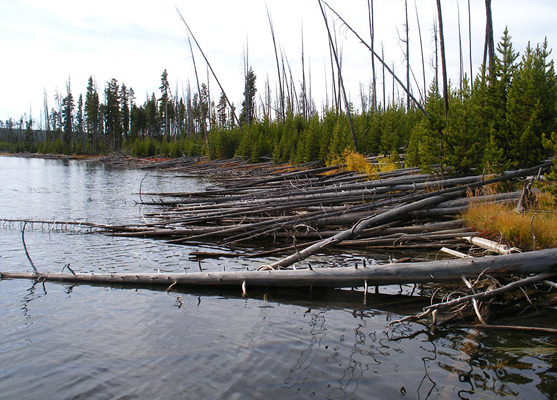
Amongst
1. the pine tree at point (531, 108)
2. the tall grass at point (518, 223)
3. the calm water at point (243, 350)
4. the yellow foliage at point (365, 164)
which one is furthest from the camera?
the yellow foliage at point (365, 164)

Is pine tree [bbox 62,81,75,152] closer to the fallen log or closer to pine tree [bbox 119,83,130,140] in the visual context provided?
pine tree [bbox 119,83,130,140]

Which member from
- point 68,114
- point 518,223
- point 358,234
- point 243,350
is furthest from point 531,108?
point 68,114

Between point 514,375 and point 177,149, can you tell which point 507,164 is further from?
point 177,149

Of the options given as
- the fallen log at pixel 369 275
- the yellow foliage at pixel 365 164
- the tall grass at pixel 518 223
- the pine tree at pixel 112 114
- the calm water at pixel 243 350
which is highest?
the pine tree at pixel 112 114

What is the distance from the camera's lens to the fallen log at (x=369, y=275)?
625 centimetres

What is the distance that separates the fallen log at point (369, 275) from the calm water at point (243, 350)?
238 mm

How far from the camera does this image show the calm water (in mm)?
4426

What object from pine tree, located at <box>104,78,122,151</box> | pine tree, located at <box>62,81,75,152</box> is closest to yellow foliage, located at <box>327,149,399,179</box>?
pine tree, located at <box>104,78,122,151</box>

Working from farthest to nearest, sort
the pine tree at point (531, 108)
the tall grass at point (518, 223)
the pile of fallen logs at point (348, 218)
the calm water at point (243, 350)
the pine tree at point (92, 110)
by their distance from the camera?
the pine tree at point (92, 110) < the pine tree at point (531, 108) < the pile of fallen logs at point (348, 218) < the tall grass at point (518, 223) < the calm water at point (243, 350)

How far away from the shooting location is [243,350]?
5.32 meters

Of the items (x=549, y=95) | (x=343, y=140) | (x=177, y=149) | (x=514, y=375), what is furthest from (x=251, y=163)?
(x=514, y=375)

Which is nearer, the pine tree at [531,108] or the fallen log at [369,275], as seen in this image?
the fallen log at [369,275]

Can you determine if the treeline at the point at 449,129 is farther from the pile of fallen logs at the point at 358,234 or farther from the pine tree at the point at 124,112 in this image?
the pine tree at the point at 124,112

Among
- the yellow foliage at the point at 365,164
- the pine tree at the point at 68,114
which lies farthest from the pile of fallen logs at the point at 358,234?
the pine tree at the point at 68,114
